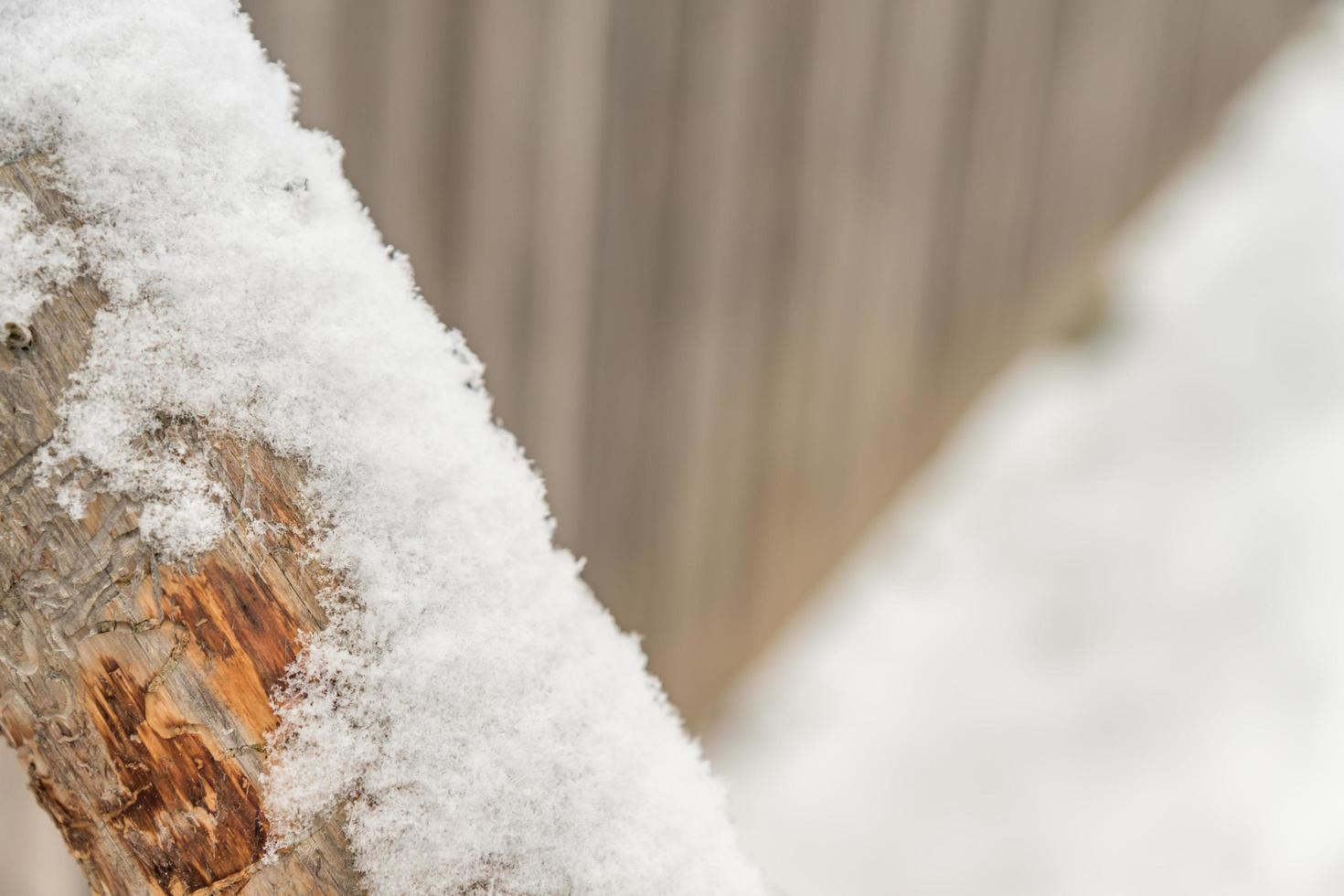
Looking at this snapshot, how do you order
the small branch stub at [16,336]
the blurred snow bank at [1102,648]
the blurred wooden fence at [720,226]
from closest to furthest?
the small branch stub at [16,336] → the blurred wooden fence at [720,226] → the blurred snow bank at [1102,648]

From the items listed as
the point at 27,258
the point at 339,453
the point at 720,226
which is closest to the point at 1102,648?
the point at 720,226

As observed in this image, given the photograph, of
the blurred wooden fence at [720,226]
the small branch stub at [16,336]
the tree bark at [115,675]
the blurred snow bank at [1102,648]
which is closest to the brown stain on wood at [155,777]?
the tree bark at [115,675]

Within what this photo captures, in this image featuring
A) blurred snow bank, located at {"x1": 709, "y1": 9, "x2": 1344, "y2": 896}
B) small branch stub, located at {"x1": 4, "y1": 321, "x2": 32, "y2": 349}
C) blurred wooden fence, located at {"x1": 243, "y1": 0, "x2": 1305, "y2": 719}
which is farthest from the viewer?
blurred snow bank, located at {"x1": 709, "y1": 9, "x2": 1344, "y2": 896}

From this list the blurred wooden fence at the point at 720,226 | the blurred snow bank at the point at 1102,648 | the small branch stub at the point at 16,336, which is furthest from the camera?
the blurred snow bank at the point at 1102,648

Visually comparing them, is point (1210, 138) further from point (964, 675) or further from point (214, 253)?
point (214, 253)

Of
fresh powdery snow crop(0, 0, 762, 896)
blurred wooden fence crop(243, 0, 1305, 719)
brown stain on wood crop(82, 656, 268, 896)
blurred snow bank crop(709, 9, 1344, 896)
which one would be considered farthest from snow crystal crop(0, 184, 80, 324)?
blurred snow bank crop(709, 9, 1344, 896)

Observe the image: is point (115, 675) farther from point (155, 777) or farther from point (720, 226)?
point (720, 226)

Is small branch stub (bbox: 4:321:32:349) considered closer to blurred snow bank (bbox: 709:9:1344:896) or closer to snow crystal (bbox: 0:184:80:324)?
snow crystal (bbox: 0:184:80:324)

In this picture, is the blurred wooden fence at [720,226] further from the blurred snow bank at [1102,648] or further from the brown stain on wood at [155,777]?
the brown stain on wood at [155,777]
